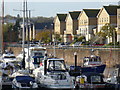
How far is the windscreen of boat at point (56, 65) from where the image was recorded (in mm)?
35656

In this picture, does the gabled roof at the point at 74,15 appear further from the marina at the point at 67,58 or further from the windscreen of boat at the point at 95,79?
the windscreen of boat at the point at 95,79

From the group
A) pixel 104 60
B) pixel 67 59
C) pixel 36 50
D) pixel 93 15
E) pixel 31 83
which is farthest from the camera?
pixel 93 15

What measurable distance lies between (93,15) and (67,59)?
36.2 m

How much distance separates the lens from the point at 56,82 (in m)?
32.6

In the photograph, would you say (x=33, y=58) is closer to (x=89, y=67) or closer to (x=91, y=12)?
(x=89, y=67)

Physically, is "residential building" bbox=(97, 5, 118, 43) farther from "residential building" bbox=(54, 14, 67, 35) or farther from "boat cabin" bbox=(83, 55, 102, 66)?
"boat cabin" bbox=(83, 55, 102, 66)

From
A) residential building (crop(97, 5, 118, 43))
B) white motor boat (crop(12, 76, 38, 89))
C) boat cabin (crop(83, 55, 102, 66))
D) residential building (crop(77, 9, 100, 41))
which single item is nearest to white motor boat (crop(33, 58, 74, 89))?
white motor boat (crop(12, 76, 38, 89))

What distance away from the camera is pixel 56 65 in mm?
36562

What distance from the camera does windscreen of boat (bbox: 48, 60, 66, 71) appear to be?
117 ft

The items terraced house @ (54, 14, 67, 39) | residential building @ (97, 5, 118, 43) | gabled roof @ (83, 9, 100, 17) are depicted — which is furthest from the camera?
terraced house @ (54, 14, 67, 39)

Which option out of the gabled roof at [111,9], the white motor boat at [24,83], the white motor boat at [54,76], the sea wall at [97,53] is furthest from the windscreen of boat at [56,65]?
the gabled roof at [111,9]

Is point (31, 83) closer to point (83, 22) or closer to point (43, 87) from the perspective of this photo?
point (43, 87)

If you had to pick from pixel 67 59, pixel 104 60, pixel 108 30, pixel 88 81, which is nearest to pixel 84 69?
pixel 88 81

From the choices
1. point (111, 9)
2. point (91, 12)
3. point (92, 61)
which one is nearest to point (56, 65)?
point (92, 61)
